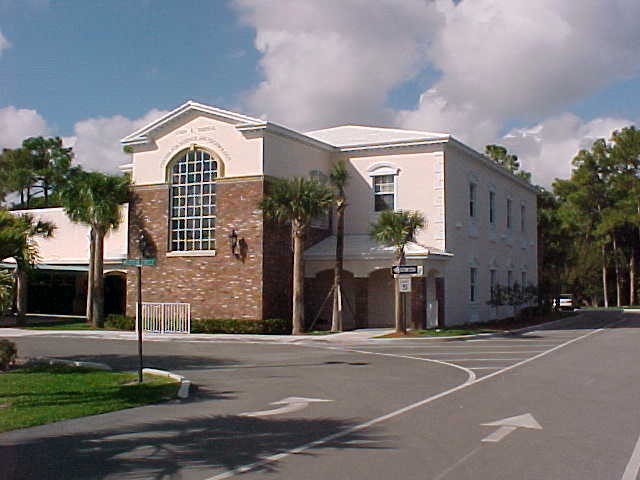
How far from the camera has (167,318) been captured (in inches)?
1209

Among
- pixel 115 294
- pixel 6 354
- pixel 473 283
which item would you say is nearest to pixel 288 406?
pixel 6 354

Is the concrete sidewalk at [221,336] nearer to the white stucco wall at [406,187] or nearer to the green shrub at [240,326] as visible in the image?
the green shrub at [240,326]

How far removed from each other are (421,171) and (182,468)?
25891 mm

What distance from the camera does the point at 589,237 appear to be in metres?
66.0

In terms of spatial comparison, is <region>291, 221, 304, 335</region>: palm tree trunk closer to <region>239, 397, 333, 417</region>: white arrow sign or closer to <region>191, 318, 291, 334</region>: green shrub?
<region>191, 318, 291, 334</region>: green shrub

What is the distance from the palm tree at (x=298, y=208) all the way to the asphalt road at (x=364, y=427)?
Result: 925cm

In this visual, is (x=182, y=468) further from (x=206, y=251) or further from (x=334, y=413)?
(x=206, y=251)

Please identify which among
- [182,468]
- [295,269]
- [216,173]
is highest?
[216,173]

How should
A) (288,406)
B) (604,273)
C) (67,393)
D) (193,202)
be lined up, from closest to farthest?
1. (288,406)
2. (67,393)
3. (193,202)
4. (604,273)

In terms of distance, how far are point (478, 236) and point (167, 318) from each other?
1509cm

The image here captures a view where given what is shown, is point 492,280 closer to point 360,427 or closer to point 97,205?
point 97,205

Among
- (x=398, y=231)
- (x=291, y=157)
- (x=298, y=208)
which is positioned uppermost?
(x=291, y=157)

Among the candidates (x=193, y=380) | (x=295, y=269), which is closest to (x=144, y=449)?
(x=193, y=380)

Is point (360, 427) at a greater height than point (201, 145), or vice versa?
point (201, 145)
